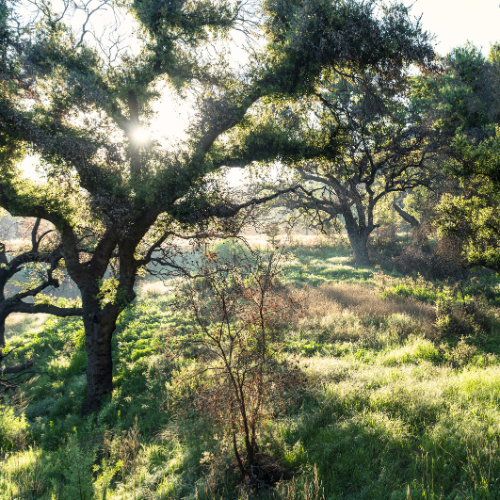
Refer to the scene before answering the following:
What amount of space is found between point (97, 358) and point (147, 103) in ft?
23.6

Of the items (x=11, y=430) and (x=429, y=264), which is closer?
(x=11, y=430)

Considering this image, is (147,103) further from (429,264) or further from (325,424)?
(429,264)

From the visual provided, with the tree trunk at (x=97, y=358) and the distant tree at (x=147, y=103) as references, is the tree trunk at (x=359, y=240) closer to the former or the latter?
the distant tree at (x=147, y=103)

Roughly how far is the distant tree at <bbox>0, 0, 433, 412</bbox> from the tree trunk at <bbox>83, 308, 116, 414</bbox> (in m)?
0.16

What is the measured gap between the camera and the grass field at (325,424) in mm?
4914

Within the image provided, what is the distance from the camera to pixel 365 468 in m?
5.05

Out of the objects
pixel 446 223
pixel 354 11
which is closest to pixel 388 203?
pixel 446 223

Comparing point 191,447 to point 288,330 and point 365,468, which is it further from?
point 288,330

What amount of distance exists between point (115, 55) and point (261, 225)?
6.03 metres

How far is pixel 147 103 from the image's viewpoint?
884 cm

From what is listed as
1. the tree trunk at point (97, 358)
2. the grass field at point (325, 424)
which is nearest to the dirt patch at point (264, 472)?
the grass field at point (325, 424)

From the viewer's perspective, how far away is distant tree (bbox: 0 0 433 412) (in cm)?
771

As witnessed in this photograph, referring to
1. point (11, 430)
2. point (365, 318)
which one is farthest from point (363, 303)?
point (11, 430)

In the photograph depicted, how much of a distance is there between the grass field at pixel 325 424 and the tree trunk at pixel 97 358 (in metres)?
0.50
